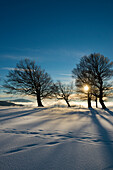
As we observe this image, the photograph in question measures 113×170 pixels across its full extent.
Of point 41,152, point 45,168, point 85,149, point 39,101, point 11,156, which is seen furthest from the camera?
point 39,101

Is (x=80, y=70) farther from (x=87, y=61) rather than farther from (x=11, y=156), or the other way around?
(x=11, y=156)

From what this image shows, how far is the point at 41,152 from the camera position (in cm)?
186

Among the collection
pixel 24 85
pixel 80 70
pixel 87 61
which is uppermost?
pixel 87 61

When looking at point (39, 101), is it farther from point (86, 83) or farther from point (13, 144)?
point (13, 144)

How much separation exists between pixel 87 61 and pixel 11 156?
14905 mm

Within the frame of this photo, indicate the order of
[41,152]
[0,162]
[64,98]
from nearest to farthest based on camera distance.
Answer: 1. [0,162]
2. [41,152]
3. [64,98]

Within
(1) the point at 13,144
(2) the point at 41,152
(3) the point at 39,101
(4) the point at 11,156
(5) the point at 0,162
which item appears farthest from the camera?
(3) the point at 39,101

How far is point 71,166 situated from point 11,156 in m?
0.98

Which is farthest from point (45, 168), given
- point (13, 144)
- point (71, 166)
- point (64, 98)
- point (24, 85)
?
point (64, 98)

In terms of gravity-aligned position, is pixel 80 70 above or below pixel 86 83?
above

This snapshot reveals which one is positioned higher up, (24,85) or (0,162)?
(24,85)

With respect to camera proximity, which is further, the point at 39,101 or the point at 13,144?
the point at 39,101

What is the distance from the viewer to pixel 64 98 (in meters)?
23.6

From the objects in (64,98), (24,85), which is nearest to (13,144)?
(24,85)
